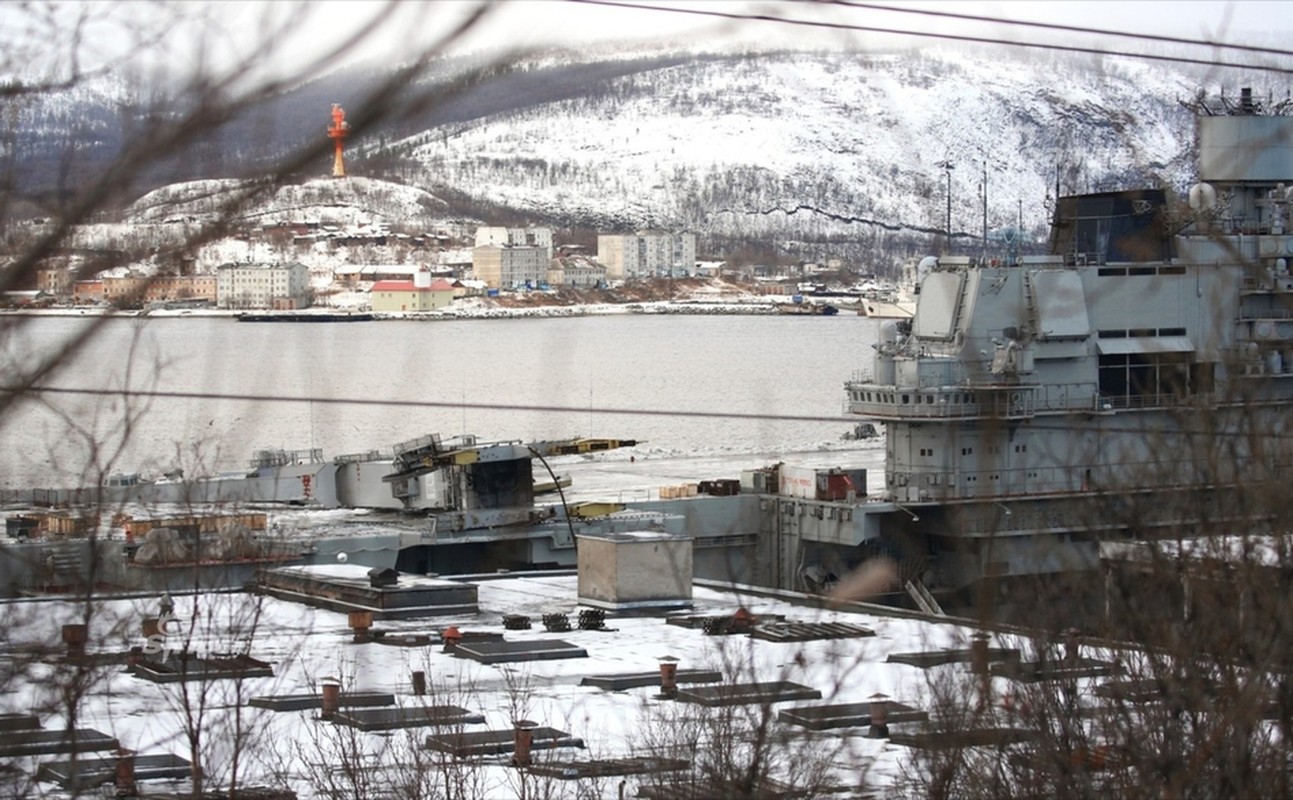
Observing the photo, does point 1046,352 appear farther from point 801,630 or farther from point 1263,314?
point 801,630

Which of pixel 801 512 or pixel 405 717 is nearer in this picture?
pixel 405 717

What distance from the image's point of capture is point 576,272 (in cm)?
1870

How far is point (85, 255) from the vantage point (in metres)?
2.71

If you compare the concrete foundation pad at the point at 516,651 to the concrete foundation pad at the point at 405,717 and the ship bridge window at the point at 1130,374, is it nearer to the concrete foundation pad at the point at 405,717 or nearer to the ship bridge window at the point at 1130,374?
the concrete foundation pad at the point at 405,717

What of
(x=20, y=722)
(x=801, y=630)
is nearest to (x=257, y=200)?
(x=20, y=722)

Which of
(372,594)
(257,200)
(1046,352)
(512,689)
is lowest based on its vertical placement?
(512,689)

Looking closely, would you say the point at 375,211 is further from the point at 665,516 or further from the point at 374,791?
the point at 665,516

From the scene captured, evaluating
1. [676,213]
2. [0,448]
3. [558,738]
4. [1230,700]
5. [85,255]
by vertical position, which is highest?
[676,213]

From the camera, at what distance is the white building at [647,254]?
6.54 metres

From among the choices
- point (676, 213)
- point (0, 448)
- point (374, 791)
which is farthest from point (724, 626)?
point (0, 448)

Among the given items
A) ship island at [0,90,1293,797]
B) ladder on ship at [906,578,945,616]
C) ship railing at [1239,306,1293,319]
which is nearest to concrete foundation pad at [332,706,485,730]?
ship island at [0,90,1293,797]

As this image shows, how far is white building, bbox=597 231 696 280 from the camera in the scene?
21.5ft

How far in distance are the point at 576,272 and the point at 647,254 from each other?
28.8 ft

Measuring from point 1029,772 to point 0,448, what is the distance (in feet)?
20.1
